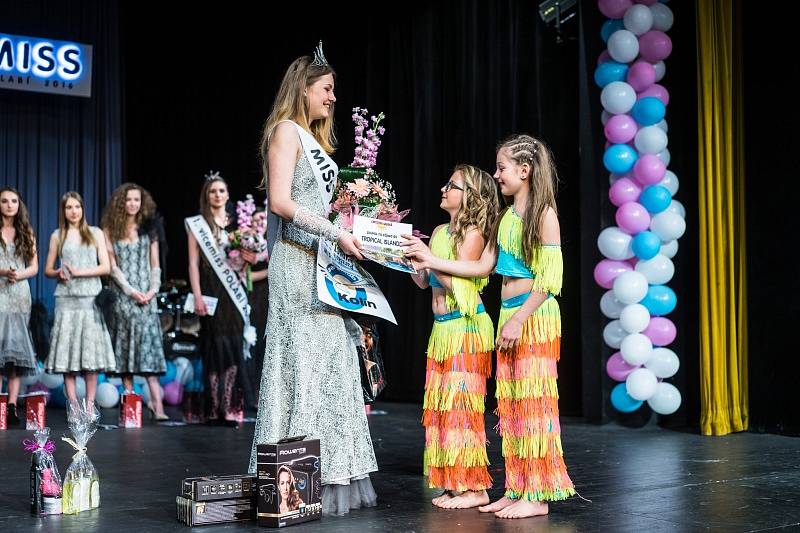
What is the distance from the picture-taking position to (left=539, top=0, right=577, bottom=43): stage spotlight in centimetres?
639

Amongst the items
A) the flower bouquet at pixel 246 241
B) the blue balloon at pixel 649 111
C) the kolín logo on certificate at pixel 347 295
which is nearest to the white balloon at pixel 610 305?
the blue balloon at pixel 649 111

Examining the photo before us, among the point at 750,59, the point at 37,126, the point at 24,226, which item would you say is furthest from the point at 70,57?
the point at 750,59

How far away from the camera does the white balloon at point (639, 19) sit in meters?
5.78

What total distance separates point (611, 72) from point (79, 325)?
3.73 m

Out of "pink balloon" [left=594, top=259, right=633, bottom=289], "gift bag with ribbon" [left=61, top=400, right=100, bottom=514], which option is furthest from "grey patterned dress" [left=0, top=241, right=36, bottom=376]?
"pink balloon" [left=594, top=259, right=633, bottom=289]

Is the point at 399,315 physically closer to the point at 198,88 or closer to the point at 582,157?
the point at 582,157

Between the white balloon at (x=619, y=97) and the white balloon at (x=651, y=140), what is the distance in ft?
0.58

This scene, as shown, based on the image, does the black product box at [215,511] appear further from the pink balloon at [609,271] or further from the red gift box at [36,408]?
the pink balloon at [609,271]

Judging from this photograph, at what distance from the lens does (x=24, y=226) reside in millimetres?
6289

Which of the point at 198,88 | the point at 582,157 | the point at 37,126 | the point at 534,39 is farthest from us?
the point at 198,88

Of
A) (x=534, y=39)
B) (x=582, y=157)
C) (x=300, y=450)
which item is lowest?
(x=300, y=450)

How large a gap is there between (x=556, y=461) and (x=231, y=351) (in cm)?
340

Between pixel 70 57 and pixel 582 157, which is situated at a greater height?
pixel 70 57

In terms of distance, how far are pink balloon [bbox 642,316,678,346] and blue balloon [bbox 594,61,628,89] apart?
152 centimetres
